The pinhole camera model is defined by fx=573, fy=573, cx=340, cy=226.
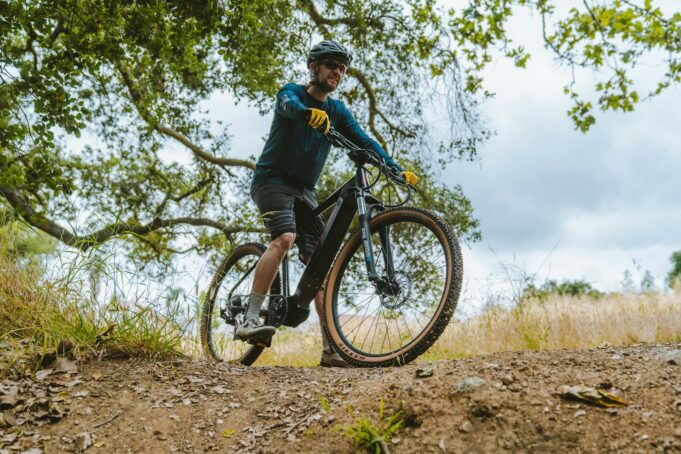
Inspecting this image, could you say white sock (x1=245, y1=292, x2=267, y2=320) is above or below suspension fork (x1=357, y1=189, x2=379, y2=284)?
below

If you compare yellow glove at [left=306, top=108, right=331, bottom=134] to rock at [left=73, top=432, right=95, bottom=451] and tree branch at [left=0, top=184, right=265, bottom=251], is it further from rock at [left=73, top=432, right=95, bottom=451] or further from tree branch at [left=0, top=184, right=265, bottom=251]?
rock at [left=73, top=432, right=95, bottom=451]

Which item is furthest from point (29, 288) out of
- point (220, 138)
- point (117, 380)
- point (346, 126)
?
point (220, 138)

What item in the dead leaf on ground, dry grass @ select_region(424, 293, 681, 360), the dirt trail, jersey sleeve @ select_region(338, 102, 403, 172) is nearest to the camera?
the dirt trail

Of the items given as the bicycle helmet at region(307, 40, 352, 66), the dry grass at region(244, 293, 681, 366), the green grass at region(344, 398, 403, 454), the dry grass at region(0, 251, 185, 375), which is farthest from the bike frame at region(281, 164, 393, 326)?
the dry grass at region(244, 293, 681, 366)

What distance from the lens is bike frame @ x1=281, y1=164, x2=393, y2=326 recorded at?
3570 millimetres

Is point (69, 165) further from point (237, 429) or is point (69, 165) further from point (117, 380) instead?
point (237, 429)

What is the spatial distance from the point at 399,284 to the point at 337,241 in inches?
25.1

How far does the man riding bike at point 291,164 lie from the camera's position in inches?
157

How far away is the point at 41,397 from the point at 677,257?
25.0 metres

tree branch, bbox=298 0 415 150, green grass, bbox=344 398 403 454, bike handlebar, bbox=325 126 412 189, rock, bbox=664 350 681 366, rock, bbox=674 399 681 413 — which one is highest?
tree branch, bbox=298 0 415 150

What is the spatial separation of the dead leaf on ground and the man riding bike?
6.63 feet

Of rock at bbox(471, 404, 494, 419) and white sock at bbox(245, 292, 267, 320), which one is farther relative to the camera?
white sock at bbox(245, 292, 267, 320)

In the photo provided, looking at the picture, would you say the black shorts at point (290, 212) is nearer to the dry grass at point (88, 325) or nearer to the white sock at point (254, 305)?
the white sock at point (254, 305)

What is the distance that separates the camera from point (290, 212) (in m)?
4.06
